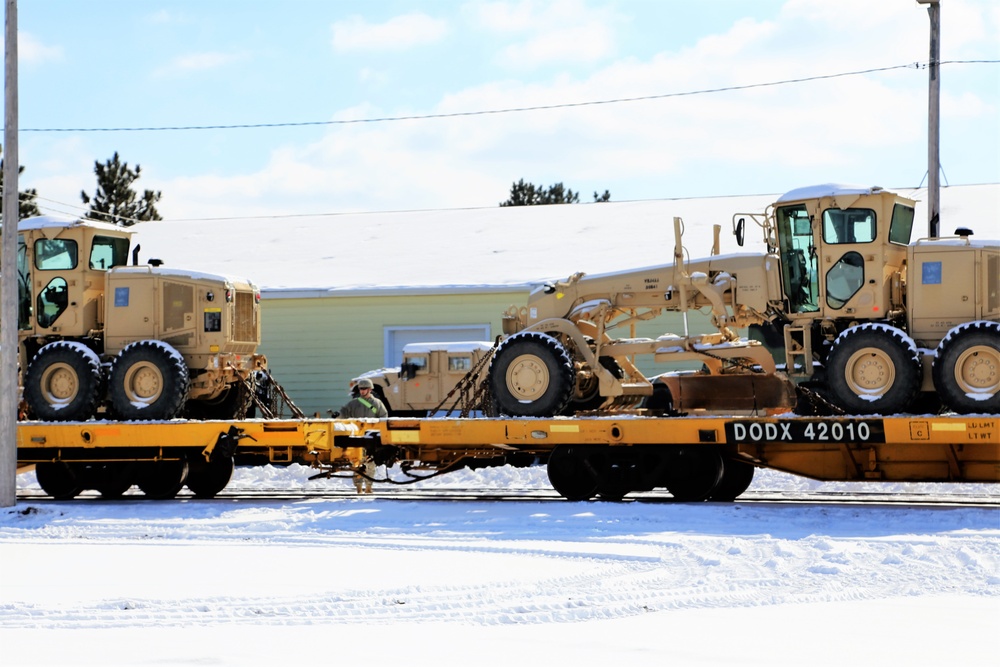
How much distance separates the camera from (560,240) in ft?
112

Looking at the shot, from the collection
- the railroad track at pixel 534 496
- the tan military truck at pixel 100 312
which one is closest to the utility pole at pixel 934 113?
the railroad track at pixel 534 496

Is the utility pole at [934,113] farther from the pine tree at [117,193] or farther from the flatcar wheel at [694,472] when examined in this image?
the pine tree at [117,193]

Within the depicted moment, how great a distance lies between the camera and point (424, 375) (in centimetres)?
2803

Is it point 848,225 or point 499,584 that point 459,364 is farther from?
point 499,584

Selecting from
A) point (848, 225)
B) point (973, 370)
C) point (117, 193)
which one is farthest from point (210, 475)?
point (117, 193)

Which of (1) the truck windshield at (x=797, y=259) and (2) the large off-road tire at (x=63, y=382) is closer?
(1) the truck windshield at (x=797, y=259)

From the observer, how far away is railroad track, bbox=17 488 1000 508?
17766mm

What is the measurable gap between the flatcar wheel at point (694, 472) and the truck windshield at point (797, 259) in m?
2.04

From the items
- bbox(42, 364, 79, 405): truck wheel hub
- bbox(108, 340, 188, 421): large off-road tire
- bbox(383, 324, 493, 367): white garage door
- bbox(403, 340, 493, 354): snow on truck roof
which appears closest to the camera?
bbox(108, 340, 188, 421): large off-road tire

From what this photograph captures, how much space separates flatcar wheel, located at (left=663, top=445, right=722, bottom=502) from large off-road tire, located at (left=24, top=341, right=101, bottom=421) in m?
7.64

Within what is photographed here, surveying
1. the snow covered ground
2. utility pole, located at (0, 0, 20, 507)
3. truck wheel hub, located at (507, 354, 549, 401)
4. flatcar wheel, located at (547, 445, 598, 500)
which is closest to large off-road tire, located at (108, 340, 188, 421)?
utility pole, located at (0, 0, 20, 507)

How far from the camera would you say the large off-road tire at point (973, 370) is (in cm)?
1597

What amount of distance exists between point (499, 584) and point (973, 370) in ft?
24.6

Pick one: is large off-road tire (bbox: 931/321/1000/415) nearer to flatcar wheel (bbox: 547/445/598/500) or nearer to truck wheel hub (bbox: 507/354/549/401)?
flatcar wheel (bbox: 547/445/598/500)
